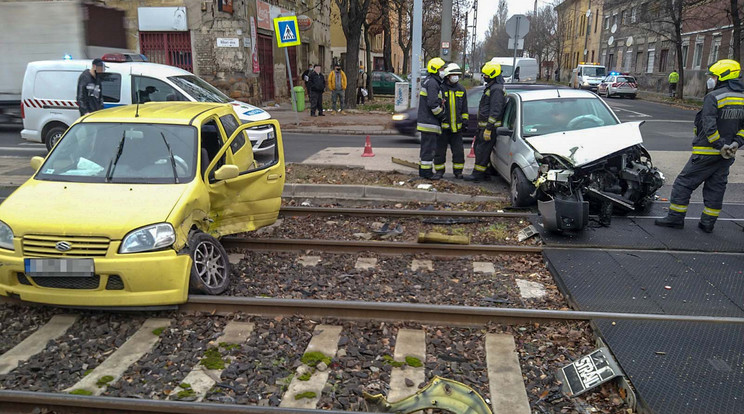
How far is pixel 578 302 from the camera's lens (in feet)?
16.8

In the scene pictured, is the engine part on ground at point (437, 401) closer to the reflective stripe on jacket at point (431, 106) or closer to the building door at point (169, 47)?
the reflective stripe on jacket at point (431, 106)

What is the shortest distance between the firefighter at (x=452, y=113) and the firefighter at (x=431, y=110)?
117 millimetres

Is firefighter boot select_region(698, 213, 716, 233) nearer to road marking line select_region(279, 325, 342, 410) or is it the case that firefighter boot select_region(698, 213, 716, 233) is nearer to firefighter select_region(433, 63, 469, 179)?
firefighter select_region(433, 63, 469, 179)

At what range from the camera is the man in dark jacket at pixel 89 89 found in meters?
10.2

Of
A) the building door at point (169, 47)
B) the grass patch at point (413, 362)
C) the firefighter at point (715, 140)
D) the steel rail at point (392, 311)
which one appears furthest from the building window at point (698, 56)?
the grass patch at point (413, 362)

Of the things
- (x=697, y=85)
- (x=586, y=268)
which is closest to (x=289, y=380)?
(x=586, y=268)

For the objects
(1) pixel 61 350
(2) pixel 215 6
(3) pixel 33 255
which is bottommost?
(1) pixel 61 350

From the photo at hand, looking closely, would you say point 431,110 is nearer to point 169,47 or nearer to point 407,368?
point 407,368

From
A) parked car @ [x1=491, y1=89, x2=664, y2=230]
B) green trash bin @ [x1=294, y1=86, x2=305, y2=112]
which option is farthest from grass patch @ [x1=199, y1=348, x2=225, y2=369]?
green trash bin @ [x1=294, y1=86, x2=305, y2=112]

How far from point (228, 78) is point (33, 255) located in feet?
59.2

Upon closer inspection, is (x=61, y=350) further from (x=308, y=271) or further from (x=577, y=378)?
(x=577, y=378)

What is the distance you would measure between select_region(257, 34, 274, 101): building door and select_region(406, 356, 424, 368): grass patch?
72.6 feet

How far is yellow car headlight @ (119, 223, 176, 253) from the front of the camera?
4.64 meters

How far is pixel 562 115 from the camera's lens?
860 centimetres
